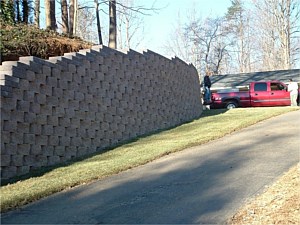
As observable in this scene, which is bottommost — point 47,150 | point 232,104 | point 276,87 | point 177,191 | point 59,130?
point 177,191

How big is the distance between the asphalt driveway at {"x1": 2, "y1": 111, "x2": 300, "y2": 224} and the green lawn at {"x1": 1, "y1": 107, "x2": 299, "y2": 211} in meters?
0.23

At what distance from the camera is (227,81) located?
37.6 metres

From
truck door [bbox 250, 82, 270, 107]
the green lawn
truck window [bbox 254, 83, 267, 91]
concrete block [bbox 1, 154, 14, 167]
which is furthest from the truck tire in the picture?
concrete block [bbox 1, 154, 14, 167]

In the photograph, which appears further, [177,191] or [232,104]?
[232,104]

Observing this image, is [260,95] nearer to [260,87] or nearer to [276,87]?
[260,87]

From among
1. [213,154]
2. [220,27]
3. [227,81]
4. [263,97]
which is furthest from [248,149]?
[220,27]

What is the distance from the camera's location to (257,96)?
23047 mm

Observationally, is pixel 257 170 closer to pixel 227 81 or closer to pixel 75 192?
pixel 75 192

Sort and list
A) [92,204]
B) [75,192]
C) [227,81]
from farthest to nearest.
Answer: [227,81]
[75,192]
[92,204]

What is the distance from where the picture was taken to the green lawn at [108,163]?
6480 millimetres

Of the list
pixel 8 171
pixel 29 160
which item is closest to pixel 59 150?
pixel 29 160

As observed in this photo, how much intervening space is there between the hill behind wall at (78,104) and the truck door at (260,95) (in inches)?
366

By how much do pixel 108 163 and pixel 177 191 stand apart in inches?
98.9

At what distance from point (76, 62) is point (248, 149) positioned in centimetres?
434
